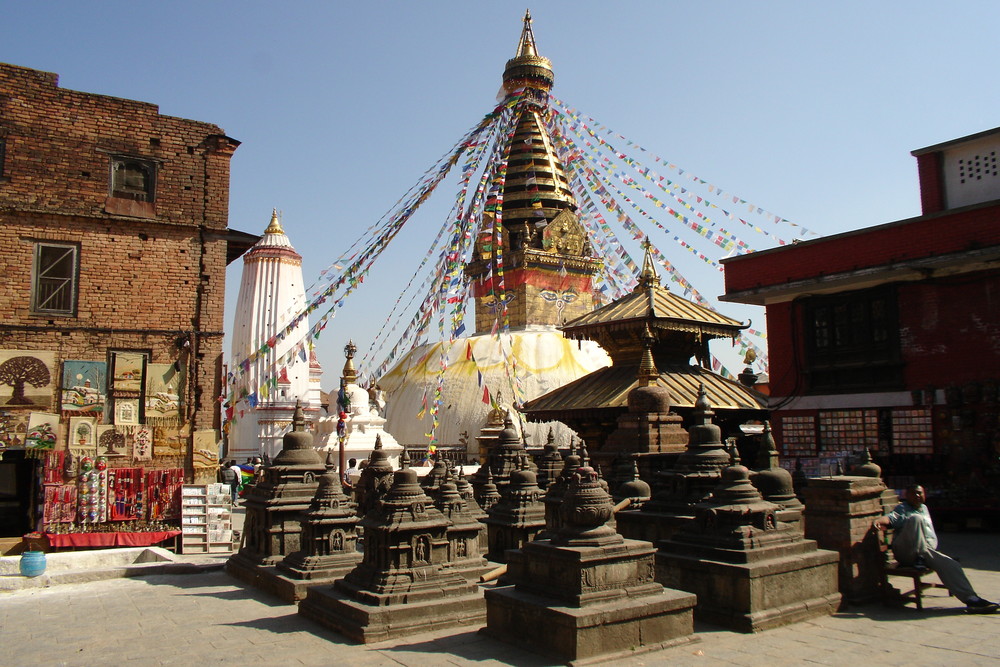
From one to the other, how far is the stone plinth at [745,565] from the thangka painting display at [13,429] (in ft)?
34.7

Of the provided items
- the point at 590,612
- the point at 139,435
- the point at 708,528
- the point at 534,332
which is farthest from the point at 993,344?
the point at 534,332

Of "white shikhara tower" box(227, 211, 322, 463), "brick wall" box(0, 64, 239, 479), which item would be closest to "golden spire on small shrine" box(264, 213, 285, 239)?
"white shikhara tower" box(227, 211, 322, 463)

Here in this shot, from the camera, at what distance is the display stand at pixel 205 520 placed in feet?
41.5

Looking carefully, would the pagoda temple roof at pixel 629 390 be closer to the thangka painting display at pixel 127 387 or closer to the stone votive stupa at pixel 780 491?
the stone votive stupa at pixel 780 491

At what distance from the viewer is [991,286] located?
1246cm

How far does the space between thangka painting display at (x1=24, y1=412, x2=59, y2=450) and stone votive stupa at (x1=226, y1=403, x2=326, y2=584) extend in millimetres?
4638

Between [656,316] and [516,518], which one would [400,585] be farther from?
[656,316]

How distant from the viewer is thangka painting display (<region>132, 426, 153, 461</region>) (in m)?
13.1

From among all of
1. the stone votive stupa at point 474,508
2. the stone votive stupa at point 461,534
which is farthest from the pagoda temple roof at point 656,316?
the stone votive stupa at point 461,534

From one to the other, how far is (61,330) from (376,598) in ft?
30.3

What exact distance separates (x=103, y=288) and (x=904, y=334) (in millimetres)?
13704

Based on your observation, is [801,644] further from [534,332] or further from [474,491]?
[534,332]

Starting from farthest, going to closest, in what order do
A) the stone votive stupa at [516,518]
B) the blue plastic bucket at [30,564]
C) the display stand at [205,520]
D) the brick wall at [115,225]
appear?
the brick wall at [115,225] < the display stand at [205,520] < the stone votive stupa at [516,518] < the blue plastic bucket at [30,564]

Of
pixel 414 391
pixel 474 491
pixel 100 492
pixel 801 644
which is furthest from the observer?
pixel 414 391
